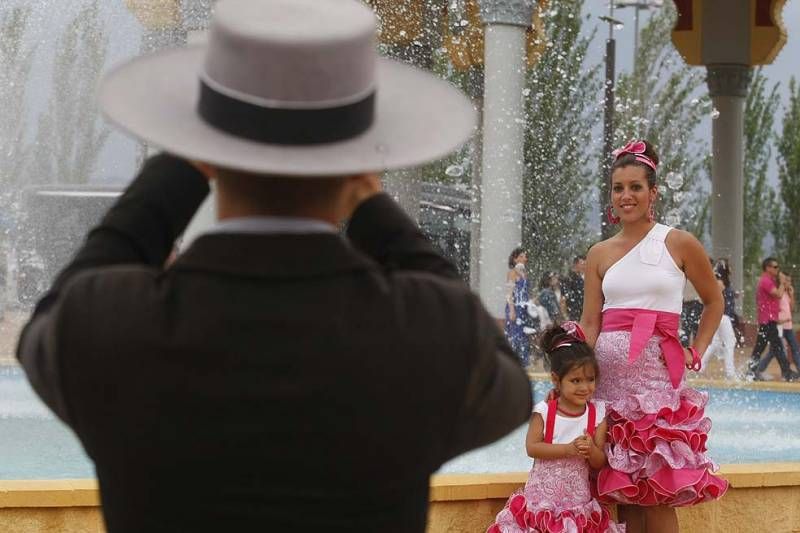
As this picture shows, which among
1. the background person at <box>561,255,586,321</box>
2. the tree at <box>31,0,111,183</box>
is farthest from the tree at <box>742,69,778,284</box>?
the tree at <box>31,0,111,183</box>

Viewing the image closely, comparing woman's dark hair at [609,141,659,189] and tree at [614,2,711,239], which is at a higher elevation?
woman's dark hair at [609,141,659,189]

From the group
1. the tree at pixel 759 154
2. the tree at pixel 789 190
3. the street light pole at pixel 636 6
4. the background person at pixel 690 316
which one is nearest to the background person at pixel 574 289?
the background person at pixel 690 316

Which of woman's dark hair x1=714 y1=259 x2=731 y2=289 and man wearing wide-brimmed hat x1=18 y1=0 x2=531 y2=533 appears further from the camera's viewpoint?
woman's dark hair x1=714 y1=259 x2=731 y2=289

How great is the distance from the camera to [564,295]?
635 inches

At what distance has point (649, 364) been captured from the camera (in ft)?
15.2

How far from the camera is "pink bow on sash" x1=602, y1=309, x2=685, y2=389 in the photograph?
460 centimetres

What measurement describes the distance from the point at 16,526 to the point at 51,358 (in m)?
3.11

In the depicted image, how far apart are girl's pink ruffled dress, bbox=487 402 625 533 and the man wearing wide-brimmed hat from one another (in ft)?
9.98

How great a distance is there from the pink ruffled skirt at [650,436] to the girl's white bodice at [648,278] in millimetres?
119

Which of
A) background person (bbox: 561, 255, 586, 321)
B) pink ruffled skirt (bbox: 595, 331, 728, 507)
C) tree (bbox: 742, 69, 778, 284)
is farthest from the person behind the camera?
tree (bbox: 742, 69, 778, 284)

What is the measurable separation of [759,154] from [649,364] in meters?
31.3

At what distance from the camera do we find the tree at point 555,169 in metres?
17.5

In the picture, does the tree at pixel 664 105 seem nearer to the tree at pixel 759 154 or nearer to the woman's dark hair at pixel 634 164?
the tree at pixel 759 154

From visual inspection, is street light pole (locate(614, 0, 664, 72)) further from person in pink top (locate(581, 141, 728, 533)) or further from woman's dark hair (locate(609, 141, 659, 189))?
person in pink top (locate(581, 141, 728, 533))
